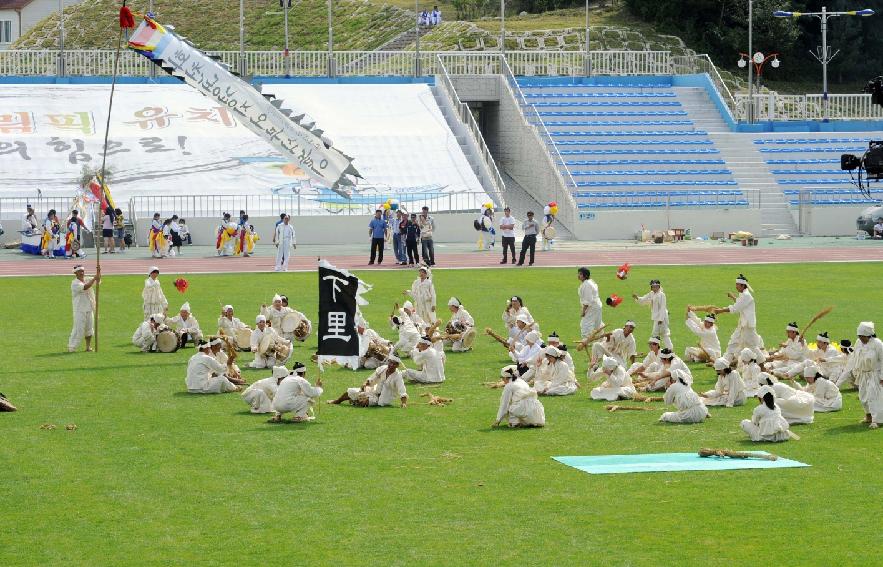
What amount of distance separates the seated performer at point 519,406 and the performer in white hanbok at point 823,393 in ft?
14.2

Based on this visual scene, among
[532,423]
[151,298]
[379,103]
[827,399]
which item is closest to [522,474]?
[532,423]

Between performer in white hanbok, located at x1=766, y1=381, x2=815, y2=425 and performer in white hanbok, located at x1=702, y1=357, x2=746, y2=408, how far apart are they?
1.42 m

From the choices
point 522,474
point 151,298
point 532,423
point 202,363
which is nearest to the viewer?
point 522,474

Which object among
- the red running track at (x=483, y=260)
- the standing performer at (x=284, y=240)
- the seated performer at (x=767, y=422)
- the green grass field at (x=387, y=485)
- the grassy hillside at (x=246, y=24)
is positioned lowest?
the green grass field at (x=387, y=485)

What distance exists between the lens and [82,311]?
91.1 feet

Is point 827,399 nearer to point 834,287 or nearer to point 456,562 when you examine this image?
point 456,562

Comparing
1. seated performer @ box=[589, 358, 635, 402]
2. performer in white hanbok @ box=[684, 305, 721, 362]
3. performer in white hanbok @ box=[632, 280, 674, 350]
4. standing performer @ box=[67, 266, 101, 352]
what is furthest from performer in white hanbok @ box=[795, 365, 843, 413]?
standing performer @ box=[67, 266, 101, 352]

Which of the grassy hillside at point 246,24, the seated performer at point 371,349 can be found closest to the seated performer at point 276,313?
the seated performer at point 371,349

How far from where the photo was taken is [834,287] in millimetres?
38281

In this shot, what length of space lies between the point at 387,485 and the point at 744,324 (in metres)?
10.7

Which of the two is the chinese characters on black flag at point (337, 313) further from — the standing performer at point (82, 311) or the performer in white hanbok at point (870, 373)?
the performer in white hanbok at point (870, 373)

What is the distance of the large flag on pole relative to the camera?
23828 mm

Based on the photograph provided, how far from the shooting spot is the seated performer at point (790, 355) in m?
23.5

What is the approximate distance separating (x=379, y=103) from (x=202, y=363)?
41636mm
